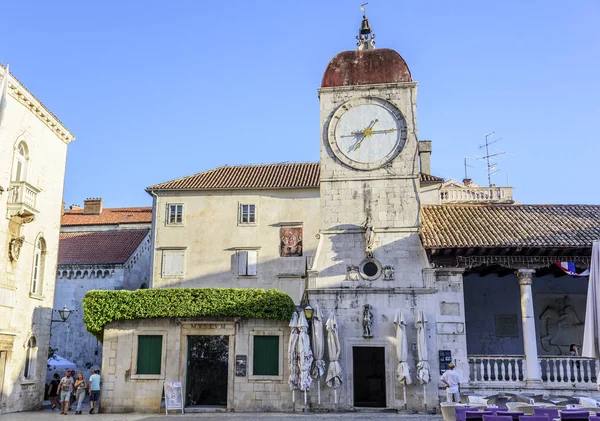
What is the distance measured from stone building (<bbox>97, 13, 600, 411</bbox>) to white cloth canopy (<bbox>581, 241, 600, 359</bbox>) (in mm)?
6910

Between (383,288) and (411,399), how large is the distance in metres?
3.60

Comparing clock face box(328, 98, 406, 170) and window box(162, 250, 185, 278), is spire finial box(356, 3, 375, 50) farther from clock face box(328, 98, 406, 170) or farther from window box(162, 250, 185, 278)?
window box(162, 250, 185, 278)

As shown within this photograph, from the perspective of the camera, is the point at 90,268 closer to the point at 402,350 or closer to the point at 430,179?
the point at 430,179

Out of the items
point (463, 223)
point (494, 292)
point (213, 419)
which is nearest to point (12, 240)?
point (213, 419)

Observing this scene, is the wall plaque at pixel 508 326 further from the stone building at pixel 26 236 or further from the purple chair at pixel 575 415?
the stone building at pixel 26 236

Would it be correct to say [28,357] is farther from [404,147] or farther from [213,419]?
[404,147]

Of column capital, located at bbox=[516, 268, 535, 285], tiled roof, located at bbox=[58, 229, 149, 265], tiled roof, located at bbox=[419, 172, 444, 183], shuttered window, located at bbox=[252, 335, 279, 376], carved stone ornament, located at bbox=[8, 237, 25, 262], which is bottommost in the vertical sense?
shuttered window, located at bbox=[252, 335, 279, 376]

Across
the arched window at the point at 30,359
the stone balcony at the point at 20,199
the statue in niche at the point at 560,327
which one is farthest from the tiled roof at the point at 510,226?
the arched window at the point at 30,359

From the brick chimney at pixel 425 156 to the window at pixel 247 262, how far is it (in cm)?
1052

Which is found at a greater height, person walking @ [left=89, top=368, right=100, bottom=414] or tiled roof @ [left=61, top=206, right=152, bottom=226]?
tiled roof @ [left=61, top=206, right=152, bottom=226]

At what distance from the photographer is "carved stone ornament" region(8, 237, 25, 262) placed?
66.4 feet

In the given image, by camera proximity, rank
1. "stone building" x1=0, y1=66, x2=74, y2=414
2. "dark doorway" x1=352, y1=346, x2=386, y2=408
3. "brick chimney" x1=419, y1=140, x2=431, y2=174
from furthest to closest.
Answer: "brick chimney" x1=419, y1=140, x2=431, y2=174
"dark doorway" x1=352, y1=346, x2=386, y2=408
"stone building" x1=0, y1=66, x2=74, y2=414

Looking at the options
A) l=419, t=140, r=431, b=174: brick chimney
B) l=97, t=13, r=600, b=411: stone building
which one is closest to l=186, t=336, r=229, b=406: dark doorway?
l=97, t=13, r=600, b=411: stone building

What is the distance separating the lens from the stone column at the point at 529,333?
1906cm
